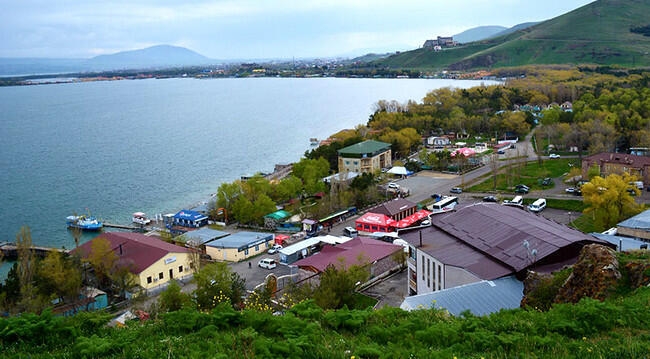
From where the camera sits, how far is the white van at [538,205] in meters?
15.9

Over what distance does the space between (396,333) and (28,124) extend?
53.2 m

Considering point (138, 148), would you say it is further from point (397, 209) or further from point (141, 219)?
point (397, 209)

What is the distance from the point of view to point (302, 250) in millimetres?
13250

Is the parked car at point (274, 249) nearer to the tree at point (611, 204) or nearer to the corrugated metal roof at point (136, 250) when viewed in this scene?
the corrugated metal roof at point (136, 250)

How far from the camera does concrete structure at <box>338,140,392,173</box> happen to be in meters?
23.4

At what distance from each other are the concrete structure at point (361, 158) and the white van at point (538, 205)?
26.0ft

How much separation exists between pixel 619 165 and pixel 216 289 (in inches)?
594

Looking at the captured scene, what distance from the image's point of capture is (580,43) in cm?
7000

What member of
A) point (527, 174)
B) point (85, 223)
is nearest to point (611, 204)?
point (527, 174)

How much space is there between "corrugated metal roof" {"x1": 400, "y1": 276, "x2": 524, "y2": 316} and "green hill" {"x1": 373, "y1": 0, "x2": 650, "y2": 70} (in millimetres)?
59944

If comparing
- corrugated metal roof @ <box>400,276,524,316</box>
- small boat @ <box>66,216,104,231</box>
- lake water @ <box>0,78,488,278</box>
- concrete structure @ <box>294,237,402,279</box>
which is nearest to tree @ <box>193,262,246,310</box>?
concrete structure @ <box>294,237,402,279</box>

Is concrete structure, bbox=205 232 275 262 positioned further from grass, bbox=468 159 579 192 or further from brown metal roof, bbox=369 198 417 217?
grass, bbox=468 159 579 192

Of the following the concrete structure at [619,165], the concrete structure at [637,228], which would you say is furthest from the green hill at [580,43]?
the concrete structure at [637,228]

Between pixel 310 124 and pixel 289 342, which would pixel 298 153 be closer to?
pixel 310 124
